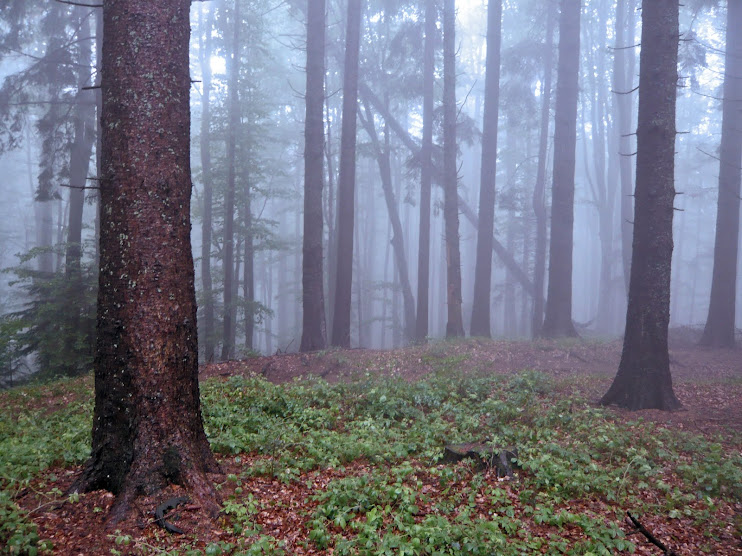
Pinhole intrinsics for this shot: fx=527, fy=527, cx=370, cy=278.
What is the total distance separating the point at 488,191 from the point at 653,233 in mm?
10093

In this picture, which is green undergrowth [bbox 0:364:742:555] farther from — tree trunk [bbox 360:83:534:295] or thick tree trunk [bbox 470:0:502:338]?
tree trunk [bbox 360:83:534:295]

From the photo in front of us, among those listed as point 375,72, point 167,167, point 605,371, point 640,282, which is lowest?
point 605,371

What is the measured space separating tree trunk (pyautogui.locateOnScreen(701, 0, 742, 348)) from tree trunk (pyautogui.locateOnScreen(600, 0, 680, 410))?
907 centimetres

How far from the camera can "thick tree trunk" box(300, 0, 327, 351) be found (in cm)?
1400

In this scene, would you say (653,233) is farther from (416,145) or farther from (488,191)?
(416,145)

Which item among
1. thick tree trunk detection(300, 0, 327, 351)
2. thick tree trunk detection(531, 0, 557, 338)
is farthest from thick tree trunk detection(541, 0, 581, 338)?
thick tree trunk detection(300, 0, 327, 351)

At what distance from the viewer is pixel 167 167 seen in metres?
4.80

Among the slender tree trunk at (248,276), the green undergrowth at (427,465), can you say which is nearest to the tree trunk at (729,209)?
the green undergrowth at (427,465)

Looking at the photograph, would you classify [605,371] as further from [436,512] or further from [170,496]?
[170,496]

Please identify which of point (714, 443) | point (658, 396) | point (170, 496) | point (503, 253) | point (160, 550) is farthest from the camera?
point (503, 253)

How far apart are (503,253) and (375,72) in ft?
33.2

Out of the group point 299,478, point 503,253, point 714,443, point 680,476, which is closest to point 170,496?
point 299,478

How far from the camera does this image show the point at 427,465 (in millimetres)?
5789

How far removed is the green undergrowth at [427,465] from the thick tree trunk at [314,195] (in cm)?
513
